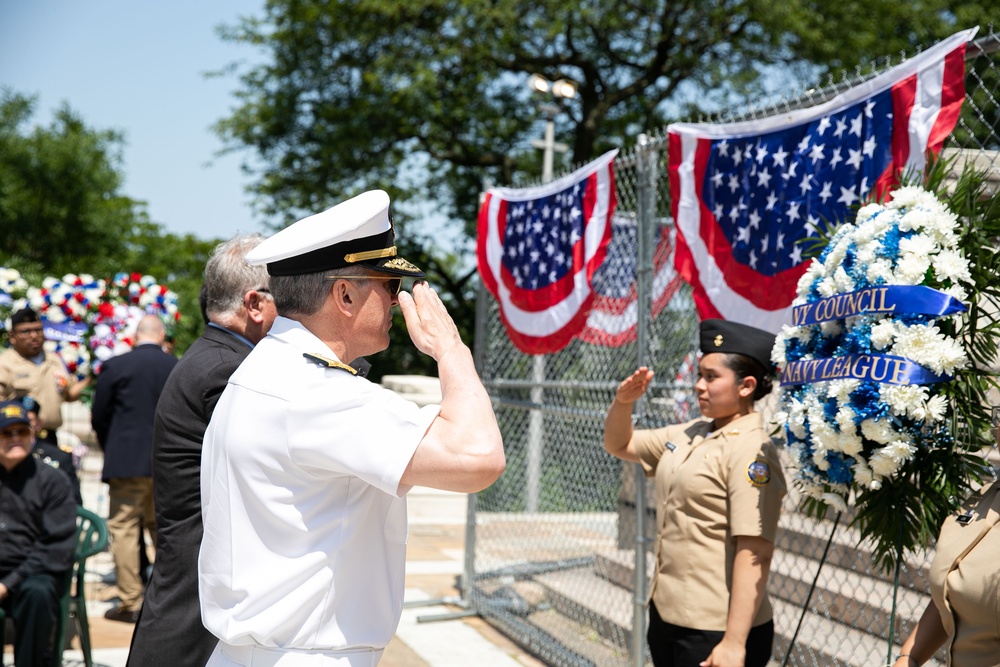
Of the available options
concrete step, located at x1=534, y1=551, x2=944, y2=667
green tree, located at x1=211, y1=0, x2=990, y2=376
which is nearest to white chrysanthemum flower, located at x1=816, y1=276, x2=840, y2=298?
concrete step, located at x1=534, y1=551, x2=944, y2=667

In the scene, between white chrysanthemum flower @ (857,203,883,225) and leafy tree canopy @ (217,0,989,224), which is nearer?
white chrysanthemum flower @ (857,203,883,225)

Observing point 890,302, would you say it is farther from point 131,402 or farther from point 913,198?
point 131,402

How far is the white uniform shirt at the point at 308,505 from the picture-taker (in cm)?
186

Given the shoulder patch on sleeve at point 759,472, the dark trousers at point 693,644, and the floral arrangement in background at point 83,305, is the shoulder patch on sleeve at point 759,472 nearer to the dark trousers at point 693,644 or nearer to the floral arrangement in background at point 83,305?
the dark trousers at point 693,644

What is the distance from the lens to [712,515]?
3.52 m

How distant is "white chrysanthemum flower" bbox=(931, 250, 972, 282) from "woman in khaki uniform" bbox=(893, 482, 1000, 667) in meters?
0.59

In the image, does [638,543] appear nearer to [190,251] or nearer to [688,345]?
[688,345]

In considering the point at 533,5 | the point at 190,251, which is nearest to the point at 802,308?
the point at 533,5

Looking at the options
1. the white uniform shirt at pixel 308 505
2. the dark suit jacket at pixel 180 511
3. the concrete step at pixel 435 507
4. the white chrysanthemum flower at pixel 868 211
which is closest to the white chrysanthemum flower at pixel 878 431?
the white chrysanthemum flower at pixel 868 211

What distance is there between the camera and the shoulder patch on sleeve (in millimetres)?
3369

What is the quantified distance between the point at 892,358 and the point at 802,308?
48 centimetres

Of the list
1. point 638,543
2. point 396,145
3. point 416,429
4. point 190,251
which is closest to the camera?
point 416,429

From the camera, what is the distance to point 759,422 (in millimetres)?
3607

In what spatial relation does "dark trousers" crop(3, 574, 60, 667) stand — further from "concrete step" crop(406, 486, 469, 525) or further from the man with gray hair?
"concrete step" crop(406, 486, 469, 525)
